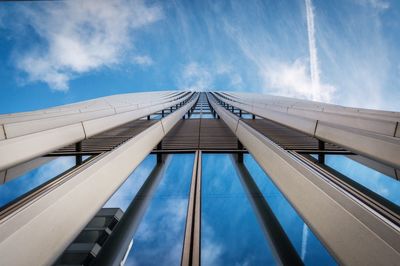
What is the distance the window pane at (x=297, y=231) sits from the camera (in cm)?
239

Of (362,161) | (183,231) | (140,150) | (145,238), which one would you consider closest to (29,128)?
(140,150)

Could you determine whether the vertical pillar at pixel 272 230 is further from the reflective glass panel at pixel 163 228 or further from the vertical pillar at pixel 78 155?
the vertical pillar at pixel 78 155

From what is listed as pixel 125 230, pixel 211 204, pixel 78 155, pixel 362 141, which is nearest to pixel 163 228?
pixel 125 230

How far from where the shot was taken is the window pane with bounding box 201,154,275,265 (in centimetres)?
246

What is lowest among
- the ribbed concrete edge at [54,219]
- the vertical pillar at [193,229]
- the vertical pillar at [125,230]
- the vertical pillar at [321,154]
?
the vertical pillar at [125,230]

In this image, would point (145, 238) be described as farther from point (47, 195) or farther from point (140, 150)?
point (140, 150)

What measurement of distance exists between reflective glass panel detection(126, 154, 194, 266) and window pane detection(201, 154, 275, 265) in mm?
318

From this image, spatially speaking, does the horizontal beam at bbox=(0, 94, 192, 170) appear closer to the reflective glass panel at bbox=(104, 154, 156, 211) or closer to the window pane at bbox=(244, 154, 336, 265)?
the reflective glass panel at bbox=(104, 154, 156, 211)

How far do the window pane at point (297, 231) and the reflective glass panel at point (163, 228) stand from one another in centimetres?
135

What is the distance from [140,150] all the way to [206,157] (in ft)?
7.38

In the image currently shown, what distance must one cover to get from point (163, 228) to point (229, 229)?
2.87 feet

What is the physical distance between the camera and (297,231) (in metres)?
2.81

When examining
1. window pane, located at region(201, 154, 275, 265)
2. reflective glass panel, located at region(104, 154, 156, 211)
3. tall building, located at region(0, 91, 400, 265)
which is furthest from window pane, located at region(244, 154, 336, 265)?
reflective glass panel, located at region(104, 154, 156, 211)

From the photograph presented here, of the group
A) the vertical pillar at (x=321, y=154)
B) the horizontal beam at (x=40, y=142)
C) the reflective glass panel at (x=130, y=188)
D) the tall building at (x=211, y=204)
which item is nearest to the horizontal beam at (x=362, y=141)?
the tall building at (x=211, y=204)
